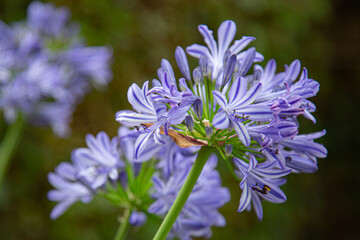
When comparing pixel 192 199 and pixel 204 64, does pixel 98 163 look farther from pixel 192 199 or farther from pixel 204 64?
pixel 204 64

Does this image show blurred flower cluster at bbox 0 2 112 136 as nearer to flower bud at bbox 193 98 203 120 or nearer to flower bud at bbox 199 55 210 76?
flower bud at bbox 199 55 210 76

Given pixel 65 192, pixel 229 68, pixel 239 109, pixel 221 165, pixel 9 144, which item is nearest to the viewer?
pixel 239 109

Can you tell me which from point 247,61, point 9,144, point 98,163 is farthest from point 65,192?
point 9,144

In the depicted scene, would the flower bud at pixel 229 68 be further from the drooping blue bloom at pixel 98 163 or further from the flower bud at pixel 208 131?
the drooping blue bloom at pixel 98 163

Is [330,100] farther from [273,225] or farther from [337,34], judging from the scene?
[273,225]

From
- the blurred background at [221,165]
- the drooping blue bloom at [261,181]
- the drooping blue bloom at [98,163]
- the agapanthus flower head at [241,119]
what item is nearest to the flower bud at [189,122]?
the agapanthus flower head at [241,119]

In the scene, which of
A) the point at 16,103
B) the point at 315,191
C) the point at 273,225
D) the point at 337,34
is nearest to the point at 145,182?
the point at 16,103
